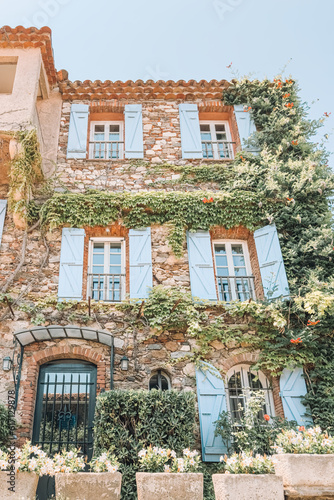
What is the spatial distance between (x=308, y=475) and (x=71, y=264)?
212 inches

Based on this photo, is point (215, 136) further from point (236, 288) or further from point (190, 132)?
point (236, 288)

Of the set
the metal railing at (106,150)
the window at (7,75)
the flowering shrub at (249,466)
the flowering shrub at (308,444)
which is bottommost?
the flowering shrub at (249,466)

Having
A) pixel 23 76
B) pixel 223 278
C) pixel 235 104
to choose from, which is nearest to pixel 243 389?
Result: pixel 223 278

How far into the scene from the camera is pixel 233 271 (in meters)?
8.66

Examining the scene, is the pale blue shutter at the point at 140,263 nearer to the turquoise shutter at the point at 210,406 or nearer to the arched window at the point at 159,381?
the arched window at the point at 159,381

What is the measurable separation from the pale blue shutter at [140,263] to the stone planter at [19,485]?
407 centimetres

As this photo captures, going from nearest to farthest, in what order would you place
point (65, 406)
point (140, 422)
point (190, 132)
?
point (140, 422) < point (65, 406) < point (190, 132)

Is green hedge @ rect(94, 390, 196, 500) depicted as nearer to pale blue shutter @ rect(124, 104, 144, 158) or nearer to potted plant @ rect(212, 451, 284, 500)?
potted plant @ rect(212, 451, 284, 500)

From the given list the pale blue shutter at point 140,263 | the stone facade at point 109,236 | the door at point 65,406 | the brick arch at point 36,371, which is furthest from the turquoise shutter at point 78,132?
the door at point 65,406

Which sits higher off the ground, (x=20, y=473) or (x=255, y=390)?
(x=255, y=390)

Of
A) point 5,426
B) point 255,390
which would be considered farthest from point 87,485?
point 255,390

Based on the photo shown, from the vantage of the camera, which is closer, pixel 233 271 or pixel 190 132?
pixel 233 271

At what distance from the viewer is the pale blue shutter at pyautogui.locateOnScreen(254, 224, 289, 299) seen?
316 inches

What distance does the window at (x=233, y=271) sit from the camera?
8.34m
